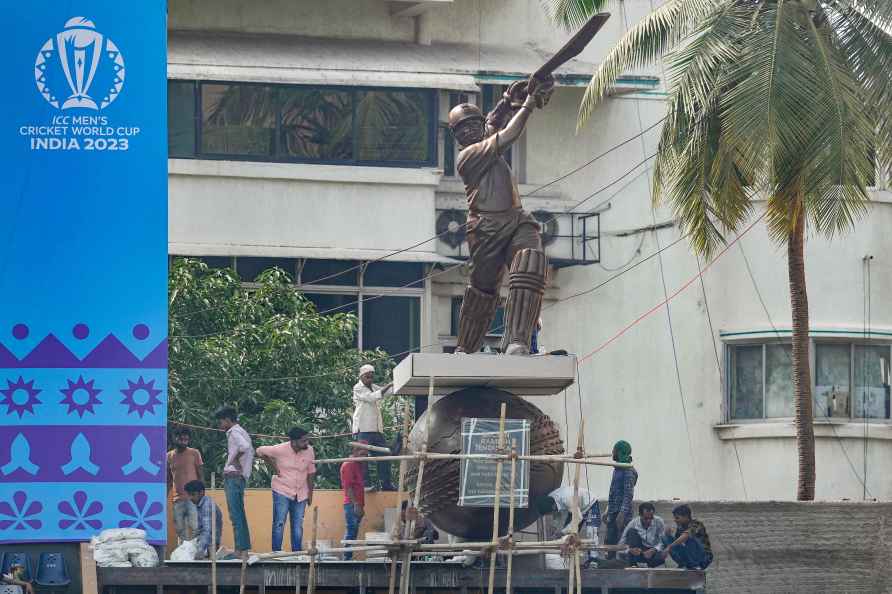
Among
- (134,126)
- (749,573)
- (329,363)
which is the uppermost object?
(134,126)

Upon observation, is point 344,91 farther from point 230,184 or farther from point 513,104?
point 513,104

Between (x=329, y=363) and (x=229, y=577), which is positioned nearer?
(x=229, y=577)

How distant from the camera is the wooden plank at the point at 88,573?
68.1 feet

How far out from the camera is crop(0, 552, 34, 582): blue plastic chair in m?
21.1

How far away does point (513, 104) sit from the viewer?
2098 cm

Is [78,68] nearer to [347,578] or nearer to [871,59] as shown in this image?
[347,578]

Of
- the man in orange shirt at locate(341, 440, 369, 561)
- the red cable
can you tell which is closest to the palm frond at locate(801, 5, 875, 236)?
the man in orange shirt at locate(341, 440, 369, 561)

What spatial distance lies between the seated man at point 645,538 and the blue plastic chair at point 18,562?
579cm

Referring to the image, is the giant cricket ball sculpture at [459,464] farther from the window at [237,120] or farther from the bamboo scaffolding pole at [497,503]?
the window at [237,120]

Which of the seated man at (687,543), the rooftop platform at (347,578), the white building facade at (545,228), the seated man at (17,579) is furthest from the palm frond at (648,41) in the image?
the seated man at (17,579)

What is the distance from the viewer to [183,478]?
76.1 feet

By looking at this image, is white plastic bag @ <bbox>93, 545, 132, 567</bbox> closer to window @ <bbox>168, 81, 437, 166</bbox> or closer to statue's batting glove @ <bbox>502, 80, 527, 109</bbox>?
statue's batting glove @ <bbox>502, 80, 527, 109</bbox>

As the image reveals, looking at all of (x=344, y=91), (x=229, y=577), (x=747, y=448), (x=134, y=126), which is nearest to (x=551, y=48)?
(x=344, y=91)

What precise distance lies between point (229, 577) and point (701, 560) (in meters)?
4.57
